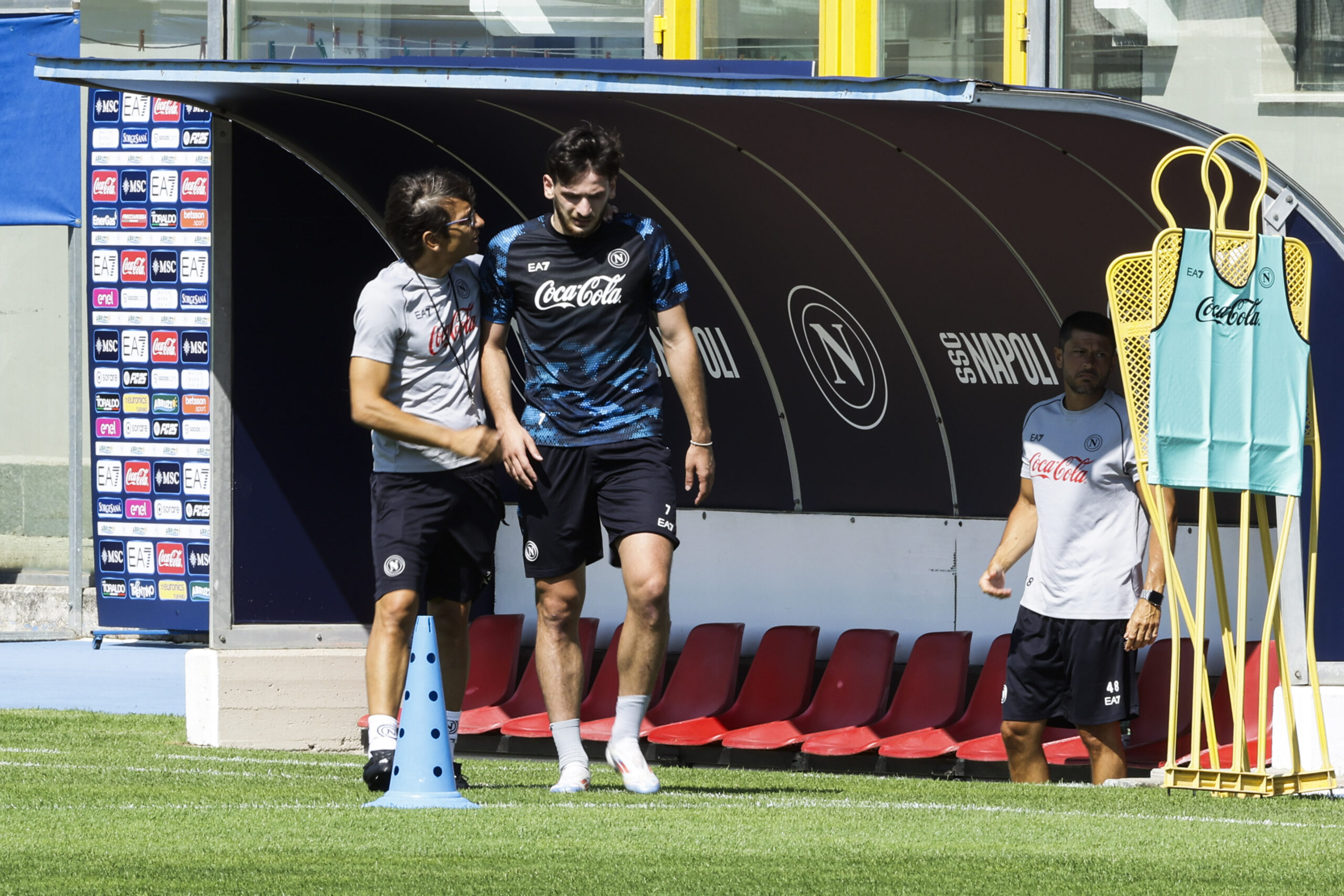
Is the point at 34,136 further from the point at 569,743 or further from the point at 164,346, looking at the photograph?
the point at 569,743

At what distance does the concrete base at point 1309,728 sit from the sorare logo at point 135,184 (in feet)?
29.5

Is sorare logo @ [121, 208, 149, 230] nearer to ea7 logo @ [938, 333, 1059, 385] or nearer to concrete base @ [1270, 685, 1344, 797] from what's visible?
ea7 logo @ [938, 333, 1059, 385]

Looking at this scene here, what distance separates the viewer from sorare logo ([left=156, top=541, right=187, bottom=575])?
14469 mm

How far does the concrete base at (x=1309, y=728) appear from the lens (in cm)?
731

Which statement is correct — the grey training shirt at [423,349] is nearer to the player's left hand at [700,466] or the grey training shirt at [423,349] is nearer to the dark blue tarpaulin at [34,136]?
the player's left hand at [700,466]

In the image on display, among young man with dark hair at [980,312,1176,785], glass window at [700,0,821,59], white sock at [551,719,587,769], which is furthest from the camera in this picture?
glass window at [700,0,821,59]

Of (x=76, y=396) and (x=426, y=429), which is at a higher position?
(x=426, y=429)

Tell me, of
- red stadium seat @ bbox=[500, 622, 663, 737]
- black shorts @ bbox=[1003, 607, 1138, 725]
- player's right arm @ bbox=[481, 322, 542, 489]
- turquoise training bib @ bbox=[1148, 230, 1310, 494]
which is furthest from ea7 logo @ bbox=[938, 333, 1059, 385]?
player's right arm @ bbox=[481, 322, 542, 489]

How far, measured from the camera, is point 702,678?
9805mm

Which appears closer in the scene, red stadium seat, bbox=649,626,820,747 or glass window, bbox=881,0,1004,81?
red stadium seat, bbox=649,626,820,747

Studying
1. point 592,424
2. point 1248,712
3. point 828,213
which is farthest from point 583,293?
point 1248,712

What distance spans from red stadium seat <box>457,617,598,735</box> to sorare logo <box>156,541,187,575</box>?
4.94 metres

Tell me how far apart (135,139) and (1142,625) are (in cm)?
888

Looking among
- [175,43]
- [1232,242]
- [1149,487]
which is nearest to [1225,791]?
[1149,487]
